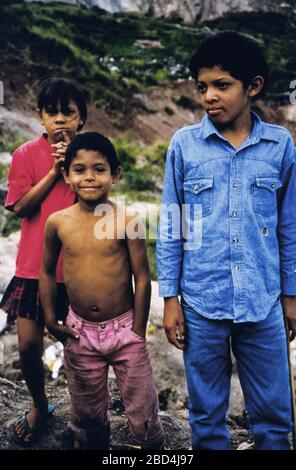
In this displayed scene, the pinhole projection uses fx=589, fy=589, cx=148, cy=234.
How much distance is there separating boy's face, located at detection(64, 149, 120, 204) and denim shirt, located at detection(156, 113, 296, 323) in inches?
9.4

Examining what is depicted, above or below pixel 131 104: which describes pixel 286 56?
above

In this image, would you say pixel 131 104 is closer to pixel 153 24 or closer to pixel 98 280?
pixel 153 24

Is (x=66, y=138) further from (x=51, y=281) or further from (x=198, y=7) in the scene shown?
(x=198, y=7)

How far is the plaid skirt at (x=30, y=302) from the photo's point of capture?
240 cm

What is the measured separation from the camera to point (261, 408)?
211cm

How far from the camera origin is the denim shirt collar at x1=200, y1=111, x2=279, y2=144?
6.84ft

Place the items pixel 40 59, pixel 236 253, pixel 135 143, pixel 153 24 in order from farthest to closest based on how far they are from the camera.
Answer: pixel 153 24
pixel 40 59
pixel 135 143
pixel 236 253

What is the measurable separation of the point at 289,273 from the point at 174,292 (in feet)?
1.40

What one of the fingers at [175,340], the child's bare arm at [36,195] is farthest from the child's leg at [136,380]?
the child's bare arm at [36,195]

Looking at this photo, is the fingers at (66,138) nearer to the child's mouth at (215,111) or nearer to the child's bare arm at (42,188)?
the child's bare arm at (42,188)

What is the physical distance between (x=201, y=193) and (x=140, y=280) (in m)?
0.40
